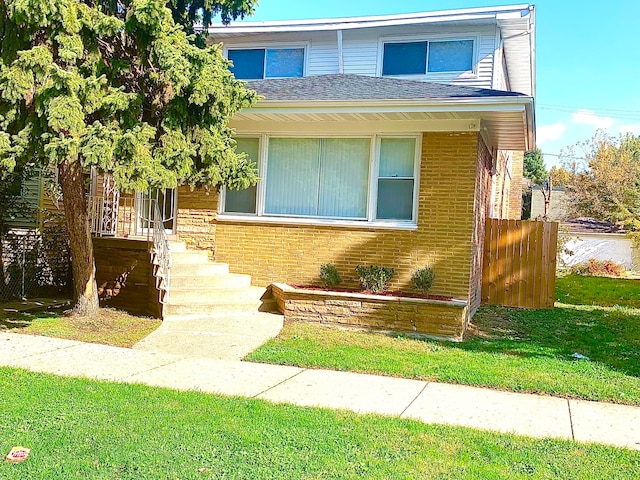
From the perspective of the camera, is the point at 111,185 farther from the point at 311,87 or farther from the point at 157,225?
the point at 311,87

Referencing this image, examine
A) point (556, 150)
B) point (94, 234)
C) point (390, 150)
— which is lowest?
point (94, 234)

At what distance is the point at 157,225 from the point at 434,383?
18.4 ft

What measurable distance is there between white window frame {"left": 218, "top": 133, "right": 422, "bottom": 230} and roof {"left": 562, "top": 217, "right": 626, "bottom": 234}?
70.7 ft

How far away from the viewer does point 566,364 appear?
713 centimetres

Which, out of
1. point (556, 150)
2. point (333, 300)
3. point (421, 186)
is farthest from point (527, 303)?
point (556, 150)

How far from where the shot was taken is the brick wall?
956cm

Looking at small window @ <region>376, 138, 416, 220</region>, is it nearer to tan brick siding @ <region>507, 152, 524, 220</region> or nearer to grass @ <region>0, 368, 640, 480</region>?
grass @ <region>0, 368, 640, 480</region>

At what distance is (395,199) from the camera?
396 inches

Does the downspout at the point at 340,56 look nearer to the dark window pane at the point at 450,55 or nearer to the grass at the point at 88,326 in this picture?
the dark window pane at the point at 450,55

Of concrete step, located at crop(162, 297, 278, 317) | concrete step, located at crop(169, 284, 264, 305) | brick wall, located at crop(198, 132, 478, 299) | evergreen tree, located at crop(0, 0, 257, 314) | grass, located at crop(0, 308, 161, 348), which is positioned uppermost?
evergreen tree, located at crop(0, 0, 257, 314)

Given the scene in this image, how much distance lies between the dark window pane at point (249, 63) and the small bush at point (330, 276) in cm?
710

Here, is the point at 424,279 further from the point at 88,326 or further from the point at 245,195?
the point at 88,326

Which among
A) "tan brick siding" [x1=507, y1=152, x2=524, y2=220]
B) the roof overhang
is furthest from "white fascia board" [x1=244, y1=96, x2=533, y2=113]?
"tan brick siding" [x1=507, y1=152, x2=524, y2=220]

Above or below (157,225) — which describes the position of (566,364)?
below
